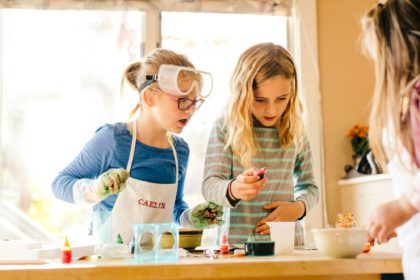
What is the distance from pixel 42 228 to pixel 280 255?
212 cm

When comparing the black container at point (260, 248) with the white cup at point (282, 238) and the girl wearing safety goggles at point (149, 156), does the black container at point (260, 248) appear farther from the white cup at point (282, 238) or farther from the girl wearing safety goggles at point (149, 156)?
the girl wearing safety goggles at point (149, 156)

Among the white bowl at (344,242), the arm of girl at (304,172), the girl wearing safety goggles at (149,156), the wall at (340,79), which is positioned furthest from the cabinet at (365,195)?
the white bowl at (344,242)

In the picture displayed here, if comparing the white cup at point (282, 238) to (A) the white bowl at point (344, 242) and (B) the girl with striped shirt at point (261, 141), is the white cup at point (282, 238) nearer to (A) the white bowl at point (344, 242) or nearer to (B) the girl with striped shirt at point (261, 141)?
(A) the white bowl at point (344, 242)

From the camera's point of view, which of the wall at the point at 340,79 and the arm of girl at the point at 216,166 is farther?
the wall at the point at 340,79

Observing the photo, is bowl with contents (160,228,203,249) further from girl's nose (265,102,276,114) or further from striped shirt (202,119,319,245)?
girl's nose (265,102,276,114)

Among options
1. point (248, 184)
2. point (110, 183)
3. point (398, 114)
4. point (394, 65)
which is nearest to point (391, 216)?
point (398, 114)

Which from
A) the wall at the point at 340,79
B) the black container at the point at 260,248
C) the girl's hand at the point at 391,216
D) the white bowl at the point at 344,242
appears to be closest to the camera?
the girl's hand at the point at 391,216

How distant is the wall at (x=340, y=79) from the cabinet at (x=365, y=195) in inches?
4.1

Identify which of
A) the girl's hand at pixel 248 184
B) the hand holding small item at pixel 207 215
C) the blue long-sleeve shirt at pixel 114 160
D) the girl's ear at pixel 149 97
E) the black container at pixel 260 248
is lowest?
the black container at pixel 260 248

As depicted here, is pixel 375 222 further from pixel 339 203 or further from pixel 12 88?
pixel 12 88

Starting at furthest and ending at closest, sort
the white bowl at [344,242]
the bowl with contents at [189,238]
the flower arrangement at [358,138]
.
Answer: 1. the flower arrangement at [358,138]
2. the bowl with contents at [189,238]
3. the white bowl at [344,242]

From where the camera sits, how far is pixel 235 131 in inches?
74.3

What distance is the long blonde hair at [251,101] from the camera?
189 centimetres

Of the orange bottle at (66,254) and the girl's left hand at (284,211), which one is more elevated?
the girl's left hand at (284,211)
